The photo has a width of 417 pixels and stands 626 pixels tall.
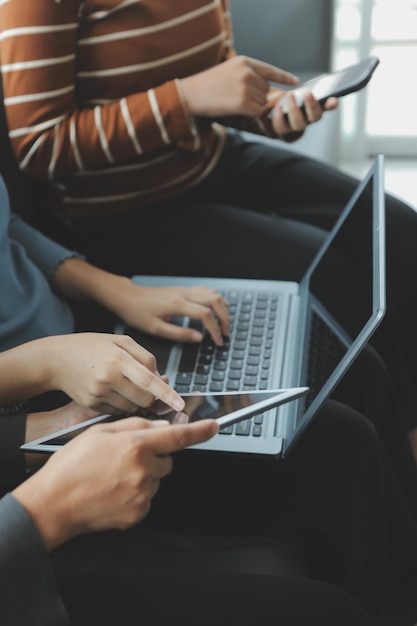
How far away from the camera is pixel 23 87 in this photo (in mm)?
944

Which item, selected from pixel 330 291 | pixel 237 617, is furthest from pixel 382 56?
pixel 237 617

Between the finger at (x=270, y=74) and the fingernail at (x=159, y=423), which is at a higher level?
the finger at (x=270, y=74)

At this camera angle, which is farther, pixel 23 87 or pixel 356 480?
pixel 23 87

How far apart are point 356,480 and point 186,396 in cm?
24

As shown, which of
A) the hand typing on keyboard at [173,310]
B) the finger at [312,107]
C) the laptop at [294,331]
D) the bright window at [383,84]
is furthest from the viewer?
the bright window at [383,84]

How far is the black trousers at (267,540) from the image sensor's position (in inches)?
25.9

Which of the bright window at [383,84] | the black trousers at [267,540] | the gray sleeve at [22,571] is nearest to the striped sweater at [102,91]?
the black trousers at [267,540]

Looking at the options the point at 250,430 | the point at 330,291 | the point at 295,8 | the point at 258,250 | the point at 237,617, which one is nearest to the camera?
the point at 237,617

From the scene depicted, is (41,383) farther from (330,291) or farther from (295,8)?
(295,8)

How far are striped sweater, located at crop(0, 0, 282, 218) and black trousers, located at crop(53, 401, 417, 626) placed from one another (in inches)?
17.6

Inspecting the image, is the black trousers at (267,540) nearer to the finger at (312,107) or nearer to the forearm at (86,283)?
the forearm at (86,283)

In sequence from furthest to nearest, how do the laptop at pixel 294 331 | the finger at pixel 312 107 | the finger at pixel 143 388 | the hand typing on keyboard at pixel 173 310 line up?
the finger at pixel 312 107
the hand typing on keyboard at pixel 173 310
the laptop at pixel 294 331
the finger at pixel 143 388

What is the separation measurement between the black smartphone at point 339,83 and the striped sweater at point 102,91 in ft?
0.49

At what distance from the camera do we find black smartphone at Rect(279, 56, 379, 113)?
0.94 m
